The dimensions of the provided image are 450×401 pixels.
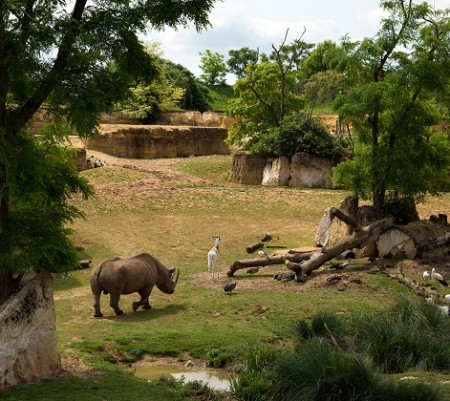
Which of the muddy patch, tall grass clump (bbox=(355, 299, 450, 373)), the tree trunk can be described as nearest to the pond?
the muddy patch

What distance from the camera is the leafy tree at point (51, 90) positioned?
11.0 metres

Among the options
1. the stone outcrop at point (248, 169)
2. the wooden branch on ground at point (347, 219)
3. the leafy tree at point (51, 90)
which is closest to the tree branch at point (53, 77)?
the leafy tree at point (51, 90)

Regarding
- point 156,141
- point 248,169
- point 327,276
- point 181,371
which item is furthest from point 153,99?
point 181,371

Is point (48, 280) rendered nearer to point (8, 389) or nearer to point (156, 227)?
point (8, 389)

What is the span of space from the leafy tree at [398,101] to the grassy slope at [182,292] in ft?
15.8

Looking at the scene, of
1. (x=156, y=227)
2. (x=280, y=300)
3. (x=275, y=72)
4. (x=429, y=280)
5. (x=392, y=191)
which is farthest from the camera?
(x=275, y=72)

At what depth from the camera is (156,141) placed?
167ft

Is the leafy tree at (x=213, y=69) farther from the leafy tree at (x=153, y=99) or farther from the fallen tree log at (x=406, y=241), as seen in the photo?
the fallen tree log at (x=406, y=241)

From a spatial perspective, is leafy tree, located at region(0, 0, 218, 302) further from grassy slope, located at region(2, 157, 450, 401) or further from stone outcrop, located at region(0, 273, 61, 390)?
grassy slope, located at region(2, 157, 450, 401)

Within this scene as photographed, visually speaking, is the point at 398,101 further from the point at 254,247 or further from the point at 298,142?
the point at 298,142

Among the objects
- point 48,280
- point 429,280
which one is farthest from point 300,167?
point 48,280

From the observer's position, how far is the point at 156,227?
99.0 feet

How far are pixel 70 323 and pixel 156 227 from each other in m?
13.0

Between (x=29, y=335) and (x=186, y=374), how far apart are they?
11.0 ft
